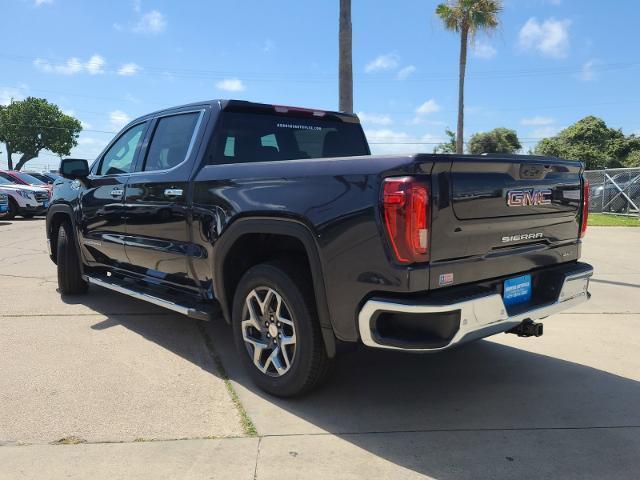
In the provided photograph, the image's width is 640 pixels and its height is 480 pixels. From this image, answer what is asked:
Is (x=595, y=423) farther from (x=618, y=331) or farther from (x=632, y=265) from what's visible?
(x=632, y=265)

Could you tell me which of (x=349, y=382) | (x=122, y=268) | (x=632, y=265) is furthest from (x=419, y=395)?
(x=632, y=265)

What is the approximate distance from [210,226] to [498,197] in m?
1.91

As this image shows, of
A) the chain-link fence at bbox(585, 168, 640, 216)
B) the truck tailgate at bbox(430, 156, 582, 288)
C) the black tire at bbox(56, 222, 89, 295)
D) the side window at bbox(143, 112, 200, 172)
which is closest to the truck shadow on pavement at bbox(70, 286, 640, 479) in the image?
the truck tailgate at bbox(430, 156, 582, 288)

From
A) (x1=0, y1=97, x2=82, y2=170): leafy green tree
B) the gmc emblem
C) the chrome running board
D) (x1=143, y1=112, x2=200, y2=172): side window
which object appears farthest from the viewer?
(x1=0, y1=97, x2=82, y2=170): leafy green tree

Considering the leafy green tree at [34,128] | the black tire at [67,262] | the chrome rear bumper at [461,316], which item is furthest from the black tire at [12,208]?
the leafy green tree at [34,128]

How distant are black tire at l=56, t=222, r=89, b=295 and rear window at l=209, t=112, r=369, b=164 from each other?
2.71 metres

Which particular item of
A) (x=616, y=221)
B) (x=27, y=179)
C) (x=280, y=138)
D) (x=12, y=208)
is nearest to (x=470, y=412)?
(x=280, y=138)

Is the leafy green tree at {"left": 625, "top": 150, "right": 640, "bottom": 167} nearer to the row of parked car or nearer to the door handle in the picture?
the row of parked car

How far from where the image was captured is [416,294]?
2.72 meters

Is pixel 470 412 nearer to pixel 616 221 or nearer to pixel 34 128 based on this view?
pixel 616 221

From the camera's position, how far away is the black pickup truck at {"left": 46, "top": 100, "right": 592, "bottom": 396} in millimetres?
2703

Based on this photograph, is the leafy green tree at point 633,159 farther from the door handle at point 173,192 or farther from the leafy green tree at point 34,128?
the leafy green tree at point 34,128

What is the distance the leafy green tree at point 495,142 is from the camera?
4228cm

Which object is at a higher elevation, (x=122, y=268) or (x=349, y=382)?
(x=122, y=268)
